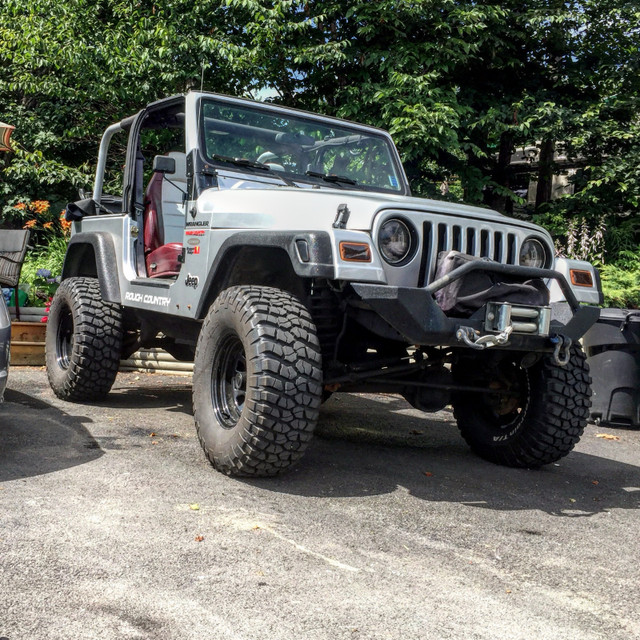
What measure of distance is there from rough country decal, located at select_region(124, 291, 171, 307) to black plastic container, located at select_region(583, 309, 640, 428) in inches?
158

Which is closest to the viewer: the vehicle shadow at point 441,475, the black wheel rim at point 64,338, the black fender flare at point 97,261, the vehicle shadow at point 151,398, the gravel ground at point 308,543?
the gravel ground at point 308,543

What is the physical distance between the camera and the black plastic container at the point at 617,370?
23.7 ft

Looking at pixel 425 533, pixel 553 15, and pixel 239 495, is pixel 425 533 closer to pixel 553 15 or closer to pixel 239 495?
pixel 239 495

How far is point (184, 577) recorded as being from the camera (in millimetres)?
2873

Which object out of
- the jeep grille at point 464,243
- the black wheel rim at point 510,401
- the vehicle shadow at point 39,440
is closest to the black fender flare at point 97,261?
the vehicle shadow at point 39,440

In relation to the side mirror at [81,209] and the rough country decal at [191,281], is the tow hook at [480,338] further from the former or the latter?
the side mirror at [81,209]

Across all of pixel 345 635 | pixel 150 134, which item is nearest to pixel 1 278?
pixel 150 134

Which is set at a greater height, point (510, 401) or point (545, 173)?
point (545, 173)

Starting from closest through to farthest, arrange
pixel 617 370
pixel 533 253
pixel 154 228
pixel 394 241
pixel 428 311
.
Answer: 1. pixel 428 311
2. pixel 394 241
3. pixel 533 253
4. pixel 154 228
5. pixel 617 370

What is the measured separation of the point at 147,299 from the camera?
5.42 m

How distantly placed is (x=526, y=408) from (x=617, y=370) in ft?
9.09

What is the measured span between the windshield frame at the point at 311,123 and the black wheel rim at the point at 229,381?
1.28 metres

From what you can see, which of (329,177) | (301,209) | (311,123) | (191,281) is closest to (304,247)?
(301,209)

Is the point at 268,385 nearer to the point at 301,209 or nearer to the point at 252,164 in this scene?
the point at 301,209
